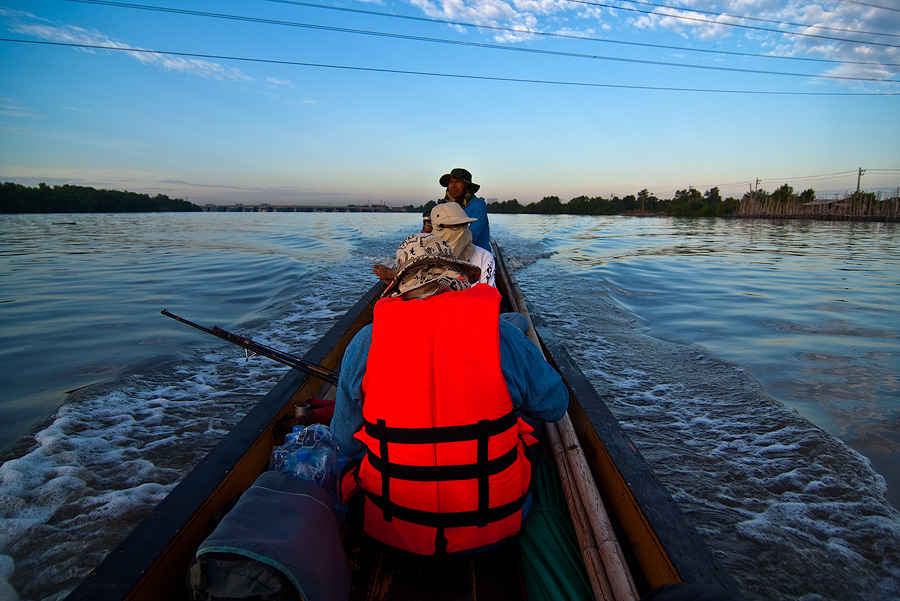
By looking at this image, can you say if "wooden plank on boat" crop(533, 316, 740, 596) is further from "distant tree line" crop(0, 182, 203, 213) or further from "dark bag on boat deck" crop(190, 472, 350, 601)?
"distant tree line" crop(0, 182, 203, 213)

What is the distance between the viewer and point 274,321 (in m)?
8.02

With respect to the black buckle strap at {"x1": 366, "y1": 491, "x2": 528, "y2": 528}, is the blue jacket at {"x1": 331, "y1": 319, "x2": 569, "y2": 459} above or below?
above

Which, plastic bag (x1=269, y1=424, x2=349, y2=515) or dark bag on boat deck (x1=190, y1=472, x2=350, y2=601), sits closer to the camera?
dark bag on boat deck (x1=190, y1=472, x2=350, y2=601)

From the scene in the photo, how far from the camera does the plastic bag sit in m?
2.05

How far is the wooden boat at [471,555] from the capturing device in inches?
53.9

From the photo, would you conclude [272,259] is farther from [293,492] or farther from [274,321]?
[293,492]

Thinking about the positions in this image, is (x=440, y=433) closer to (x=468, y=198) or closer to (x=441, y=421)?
(x=441, y=421)

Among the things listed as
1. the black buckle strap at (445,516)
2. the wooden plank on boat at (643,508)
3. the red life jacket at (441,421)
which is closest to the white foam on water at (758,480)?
the wooden plank on boat at (643,508)

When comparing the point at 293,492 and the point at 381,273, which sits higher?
the point at 381,273

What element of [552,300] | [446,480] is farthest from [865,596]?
[552,300]

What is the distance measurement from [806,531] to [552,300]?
7144mm

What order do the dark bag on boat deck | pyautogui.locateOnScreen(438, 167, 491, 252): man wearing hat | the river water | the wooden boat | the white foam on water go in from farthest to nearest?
pyautogui.locateOnScreen(438, 167, 491, 252): man wearing hat < the river water < the white foam on water < the wooden boat < the dark bag on boat deck

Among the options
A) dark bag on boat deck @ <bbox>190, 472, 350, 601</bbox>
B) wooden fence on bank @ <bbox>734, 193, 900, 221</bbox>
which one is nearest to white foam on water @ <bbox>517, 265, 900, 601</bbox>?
dark bag on boat deck @ <bbox>190, 472, 350, 601</bbox>

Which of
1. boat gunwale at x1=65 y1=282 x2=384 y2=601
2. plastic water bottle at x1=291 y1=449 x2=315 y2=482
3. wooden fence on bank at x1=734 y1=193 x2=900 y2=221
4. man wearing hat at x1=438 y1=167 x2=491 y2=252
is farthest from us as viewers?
wooden fence on bank at x1=734 y1=193 x2=900 y2=221
